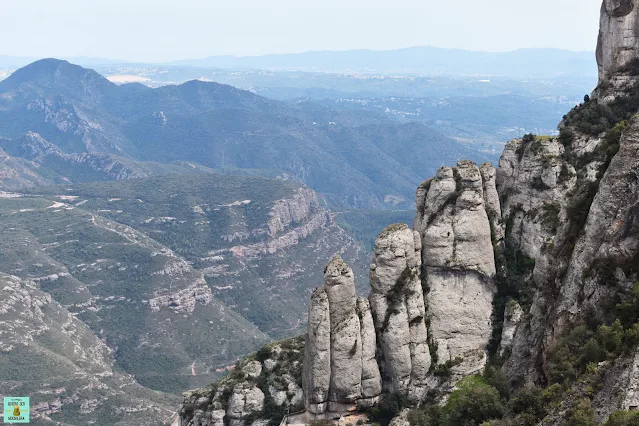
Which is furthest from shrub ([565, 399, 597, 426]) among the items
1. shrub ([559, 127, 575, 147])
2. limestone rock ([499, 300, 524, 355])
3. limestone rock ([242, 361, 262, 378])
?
limestone rock ([242, 361, 262, 378])

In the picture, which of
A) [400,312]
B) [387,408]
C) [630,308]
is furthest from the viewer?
[400,312]

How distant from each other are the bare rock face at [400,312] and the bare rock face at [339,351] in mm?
1040

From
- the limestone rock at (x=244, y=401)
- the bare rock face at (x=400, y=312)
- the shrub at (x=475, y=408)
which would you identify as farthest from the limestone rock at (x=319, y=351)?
the shrub at (x=475, y=408)

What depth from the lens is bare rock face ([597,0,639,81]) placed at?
64812 mm

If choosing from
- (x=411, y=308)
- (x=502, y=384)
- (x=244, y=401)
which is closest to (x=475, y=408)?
(x=502, y=384)

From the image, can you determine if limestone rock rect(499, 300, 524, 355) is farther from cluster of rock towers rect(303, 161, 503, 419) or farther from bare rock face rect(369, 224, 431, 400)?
bare rock face rect(369, 224, 431, 400)

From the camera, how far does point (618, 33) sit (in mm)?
65812

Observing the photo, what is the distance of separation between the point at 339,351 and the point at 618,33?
3663 cm

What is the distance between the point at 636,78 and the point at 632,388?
45936mm

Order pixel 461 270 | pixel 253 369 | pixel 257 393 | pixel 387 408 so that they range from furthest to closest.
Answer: pixel 253 369
pixel 257 393
pixel 461 270
pixel 387 408

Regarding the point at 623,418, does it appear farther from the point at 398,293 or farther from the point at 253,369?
the point at 253,369

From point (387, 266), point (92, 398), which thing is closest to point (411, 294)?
point (387, 266)

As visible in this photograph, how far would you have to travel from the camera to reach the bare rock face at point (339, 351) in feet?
172

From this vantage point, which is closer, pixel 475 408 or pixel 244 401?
pixel 475 408
